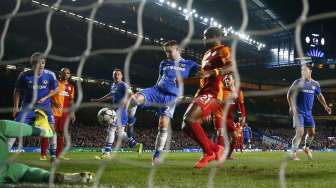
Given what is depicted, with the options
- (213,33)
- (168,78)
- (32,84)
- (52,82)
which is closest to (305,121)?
(168,78)

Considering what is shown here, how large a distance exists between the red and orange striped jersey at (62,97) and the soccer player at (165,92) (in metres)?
2.82

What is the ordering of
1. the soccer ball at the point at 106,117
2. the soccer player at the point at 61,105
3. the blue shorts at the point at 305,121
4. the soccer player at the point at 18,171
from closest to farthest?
the soccer player at the point at 18,171
the soccer ball at the point at 106,117
the soccer player at the point at 61,105
the blue shorts at the point at 305,121

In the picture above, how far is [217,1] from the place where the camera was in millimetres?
30203

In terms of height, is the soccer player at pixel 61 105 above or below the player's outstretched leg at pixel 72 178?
above

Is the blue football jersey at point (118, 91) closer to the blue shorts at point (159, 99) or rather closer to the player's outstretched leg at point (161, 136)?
the blue shorts at point (159, 99)

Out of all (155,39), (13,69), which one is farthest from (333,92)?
(13,69)

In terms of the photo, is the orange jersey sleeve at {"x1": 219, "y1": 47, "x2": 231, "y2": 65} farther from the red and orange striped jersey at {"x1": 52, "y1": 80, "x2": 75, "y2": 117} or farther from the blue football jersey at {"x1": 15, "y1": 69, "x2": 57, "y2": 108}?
the red and orange striped jersey at {"x1": 52, "y1": 80, "x2": 75, "y2": 117}

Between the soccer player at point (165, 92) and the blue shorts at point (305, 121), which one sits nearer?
the soccer player at point (165, 92)

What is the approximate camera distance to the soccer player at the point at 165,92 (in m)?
6.11

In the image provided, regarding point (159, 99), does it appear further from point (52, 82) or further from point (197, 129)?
point (52, 82)

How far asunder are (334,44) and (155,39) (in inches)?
600

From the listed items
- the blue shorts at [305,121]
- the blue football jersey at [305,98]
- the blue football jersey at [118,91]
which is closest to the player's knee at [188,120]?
the blue football jersey at [118,91]

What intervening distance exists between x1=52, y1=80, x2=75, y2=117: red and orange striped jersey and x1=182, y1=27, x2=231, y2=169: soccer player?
3954 millimetres

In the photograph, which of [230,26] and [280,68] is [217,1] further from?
[280,68]
